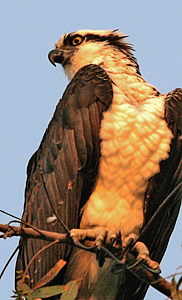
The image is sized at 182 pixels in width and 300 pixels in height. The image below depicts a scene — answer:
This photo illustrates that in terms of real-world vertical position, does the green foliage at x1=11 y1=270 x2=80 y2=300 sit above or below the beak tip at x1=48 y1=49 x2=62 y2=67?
below

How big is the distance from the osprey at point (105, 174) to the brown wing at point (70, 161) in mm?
10

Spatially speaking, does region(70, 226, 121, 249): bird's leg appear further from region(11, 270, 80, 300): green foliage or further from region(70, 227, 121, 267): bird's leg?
region(11, 270, 80, 300): green foliage

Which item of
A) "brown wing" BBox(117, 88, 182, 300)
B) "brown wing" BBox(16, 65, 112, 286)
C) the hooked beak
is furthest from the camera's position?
the hooked beak

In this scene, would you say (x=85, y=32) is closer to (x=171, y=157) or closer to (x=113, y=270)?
(x=171, y=157)

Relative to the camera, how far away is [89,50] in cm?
679

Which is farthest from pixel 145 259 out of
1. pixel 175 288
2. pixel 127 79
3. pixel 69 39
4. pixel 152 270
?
pixel 69 39

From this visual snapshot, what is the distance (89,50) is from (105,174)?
6.68 feet

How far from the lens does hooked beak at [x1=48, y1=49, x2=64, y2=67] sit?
7051 millimetres

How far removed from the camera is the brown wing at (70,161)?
5.34 m

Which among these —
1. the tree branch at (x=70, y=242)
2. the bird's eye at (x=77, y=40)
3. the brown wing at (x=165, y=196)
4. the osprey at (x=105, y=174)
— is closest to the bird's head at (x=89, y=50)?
the bird's eye at (x=77, y=40)

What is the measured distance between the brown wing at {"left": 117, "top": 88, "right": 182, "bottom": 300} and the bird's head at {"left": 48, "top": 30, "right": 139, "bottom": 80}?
1.21 metres

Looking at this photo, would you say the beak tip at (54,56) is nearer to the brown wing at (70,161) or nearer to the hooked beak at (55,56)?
the hooked beak at (55,56)

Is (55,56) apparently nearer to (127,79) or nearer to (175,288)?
(127,79)

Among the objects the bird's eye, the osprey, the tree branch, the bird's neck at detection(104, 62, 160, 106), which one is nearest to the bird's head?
the bird's eye
